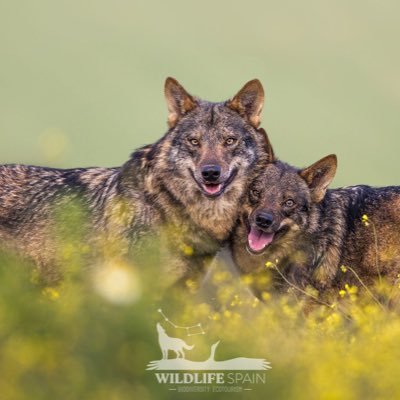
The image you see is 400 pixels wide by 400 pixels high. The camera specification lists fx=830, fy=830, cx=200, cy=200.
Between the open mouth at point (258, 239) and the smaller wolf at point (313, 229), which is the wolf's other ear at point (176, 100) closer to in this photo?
the smaller wolf at point (313, 229)

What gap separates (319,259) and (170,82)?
2595mm

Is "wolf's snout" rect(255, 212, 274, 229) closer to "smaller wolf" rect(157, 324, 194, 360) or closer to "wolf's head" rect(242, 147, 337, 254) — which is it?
"wolf's head" rect(242, 147, 337, 254)

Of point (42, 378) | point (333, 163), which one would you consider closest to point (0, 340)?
point (42, 378)

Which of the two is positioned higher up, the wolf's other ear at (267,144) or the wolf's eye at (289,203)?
the wolf's other ear at (267,144)

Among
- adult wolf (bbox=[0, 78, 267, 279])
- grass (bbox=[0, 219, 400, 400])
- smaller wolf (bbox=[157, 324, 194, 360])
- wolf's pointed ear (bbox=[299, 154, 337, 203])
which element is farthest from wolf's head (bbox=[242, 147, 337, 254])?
smaller wolf (bbox=[157, 324, 194, 360])

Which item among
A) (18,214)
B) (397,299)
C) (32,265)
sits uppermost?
(18,214)

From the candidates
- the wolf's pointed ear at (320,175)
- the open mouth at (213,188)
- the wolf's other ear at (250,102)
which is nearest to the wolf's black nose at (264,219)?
the open mouth at (213,188)

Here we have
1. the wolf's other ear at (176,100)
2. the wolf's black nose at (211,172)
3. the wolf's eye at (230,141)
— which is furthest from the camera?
the wolf's other ear at (176,100)

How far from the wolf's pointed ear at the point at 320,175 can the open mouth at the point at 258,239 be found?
0.76 m

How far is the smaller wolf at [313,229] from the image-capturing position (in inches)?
352

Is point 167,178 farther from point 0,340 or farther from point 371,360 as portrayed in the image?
point 0,340

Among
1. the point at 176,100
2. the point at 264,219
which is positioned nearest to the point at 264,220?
the point at 264,219

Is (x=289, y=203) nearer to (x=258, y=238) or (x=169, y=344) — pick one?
(x=258, y=238)

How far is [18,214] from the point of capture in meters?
9.93
